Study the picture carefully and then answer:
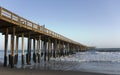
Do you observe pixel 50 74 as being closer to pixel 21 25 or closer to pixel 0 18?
pixel 0 18

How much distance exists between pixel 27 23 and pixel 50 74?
10.5 metres

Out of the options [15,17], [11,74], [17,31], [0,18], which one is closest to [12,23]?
[15,17]

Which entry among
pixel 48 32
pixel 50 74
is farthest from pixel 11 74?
pixel 48 32

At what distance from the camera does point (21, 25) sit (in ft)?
72.9

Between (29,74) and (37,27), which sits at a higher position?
(37,27)

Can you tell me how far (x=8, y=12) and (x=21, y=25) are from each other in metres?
3.07

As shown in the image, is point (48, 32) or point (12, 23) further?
point (48, 32)

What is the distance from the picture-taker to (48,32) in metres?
33.1

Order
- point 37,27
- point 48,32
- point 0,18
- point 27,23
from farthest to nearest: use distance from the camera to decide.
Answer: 1. point 48,32
2. point 37,27
3. point 27,23
4. point 0,18

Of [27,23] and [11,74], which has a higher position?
[27,23]

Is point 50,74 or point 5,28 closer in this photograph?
point 50,74

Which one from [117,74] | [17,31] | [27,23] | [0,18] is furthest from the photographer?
[17,31]

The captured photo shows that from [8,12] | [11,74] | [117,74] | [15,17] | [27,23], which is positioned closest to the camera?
[11,74]

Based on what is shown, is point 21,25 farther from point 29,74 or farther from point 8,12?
point 29,74
